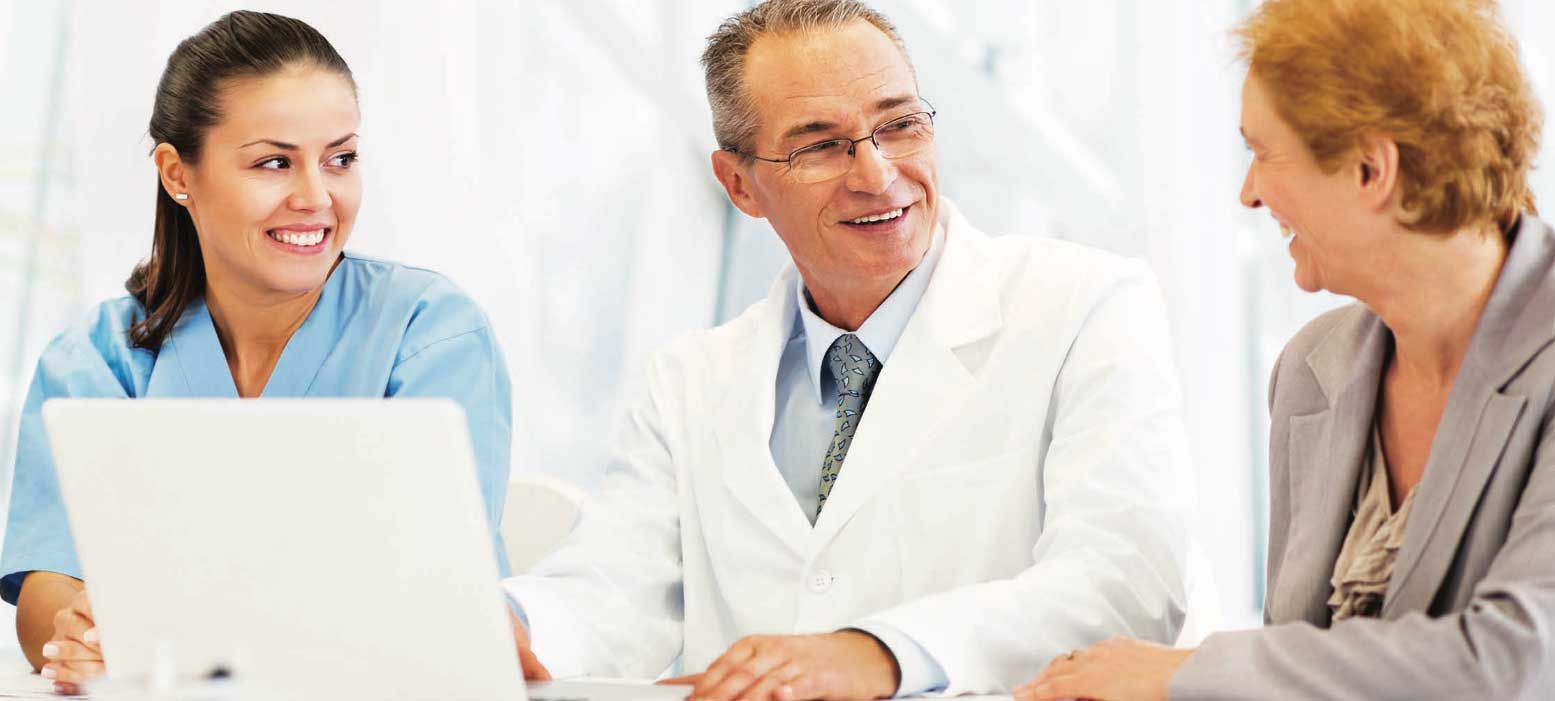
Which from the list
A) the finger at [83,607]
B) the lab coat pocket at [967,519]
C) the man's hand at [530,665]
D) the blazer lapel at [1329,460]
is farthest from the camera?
the lab coat pocket at [967,519]

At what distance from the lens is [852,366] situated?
1918 mm

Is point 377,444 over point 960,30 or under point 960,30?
under

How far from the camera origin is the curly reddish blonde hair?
1243 mm

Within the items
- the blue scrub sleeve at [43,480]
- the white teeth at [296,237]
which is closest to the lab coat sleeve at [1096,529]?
the white teeth at [296,237]

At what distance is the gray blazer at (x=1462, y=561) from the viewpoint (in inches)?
46.8

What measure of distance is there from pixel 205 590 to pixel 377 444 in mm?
222

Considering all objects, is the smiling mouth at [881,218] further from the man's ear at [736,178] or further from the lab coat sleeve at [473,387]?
the lab coat sleeve at [473,387]

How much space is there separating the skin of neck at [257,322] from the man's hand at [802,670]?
0.96 metres

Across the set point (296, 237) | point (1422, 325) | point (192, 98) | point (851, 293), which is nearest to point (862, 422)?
point (851, 293)

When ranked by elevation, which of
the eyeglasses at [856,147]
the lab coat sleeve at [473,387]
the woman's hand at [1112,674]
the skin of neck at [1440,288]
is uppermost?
the eyeglasses at [856,147]

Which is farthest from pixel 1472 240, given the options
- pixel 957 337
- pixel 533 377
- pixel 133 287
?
pixel 533 377

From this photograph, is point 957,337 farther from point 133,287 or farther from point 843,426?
point 133,287

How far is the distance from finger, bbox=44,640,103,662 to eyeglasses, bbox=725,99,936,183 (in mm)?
954

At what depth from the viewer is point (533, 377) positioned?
4020 millimetres
